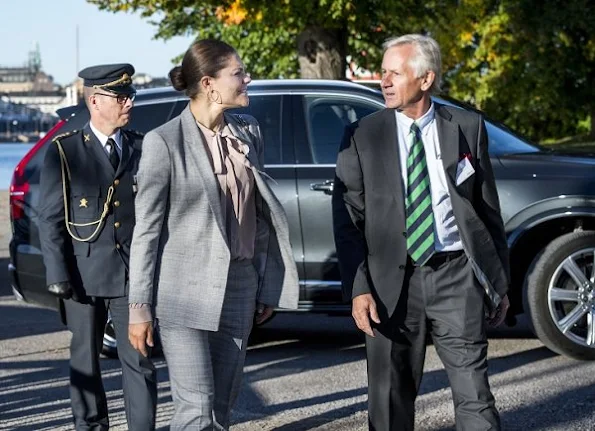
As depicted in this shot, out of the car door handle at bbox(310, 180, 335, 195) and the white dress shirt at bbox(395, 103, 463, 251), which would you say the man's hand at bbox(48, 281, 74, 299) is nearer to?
the white dress shirt at bbox(395, 103, 463, 251)

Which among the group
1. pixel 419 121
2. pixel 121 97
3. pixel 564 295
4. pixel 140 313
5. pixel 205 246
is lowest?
pixel 564 295

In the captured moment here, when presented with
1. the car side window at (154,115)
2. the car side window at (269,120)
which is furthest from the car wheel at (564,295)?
the car side window at (154,115)

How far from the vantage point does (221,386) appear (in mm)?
4891

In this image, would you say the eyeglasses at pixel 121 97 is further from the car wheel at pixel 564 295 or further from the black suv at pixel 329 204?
the car wheel at pixel 564 295

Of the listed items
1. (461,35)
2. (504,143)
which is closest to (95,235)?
(504,143)

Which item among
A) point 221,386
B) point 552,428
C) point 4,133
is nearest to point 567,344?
point 552,428

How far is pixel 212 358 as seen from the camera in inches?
192

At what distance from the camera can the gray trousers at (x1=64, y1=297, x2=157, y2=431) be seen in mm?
6066

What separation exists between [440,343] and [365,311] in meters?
0.32

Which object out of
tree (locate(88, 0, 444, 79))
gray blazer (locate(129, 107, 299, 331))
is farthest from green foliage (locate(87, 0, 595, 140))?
gray blazer (locate(129, 107, 299, 331))

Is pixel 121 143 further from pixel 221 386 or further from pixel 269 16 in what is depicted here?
pixel 269 16

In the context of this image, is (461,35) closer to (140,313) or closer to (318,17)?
(318,17)

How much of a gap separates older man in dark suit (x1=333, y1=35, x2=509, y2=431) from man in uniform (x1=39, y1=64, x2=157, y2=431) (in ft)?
4.49

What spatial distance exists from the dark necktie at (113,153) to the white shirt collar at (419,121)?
1654 mm
